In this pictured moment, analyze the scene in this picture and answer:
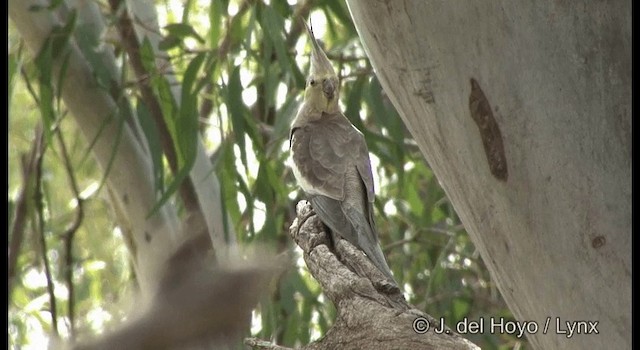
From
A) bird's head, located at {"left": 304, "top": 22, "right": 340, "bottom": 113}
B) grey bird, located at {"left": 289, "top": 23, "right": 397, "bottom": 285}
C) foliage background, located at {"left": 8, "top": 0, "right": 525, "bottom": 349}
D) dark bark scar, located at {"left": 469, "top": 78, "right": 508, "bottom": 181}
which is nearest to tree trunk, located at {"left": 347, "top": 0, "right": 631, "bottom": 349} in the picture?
dark bark scar, located at {"left": 469, "top": 78, "right": 508, "bottom": 181}

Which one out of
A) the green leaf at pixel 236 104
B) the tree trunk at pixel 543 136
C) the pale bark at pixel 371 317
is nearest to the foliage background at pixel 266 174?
the green leaf at pixel 236 104

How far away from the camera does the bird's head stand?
254 cm

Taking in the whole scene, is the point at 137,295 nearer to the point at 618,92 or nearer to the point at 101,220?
the point at 618,92

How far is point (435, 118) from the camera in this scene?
61.0 inches

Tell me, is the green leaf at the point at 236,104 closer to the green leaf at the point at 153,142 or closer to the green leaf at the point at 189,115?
the green leaf at the point at 189,115

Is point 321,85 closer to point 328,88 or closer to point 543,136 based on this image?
point 328,88

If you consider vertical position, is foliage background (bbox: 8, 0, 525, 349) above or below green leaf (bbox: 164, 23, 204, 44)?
below

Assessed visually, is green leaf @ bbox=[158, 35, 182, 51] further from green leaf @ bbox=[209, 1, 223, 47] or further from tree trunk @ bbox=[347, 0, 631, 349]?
tree trunk @ bbox=[347, 0, 631, 349]

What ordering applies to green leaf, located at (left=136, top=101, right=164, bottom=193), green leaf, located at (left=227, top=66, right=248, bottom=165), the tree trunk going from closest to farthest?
the tree trunk → green leaf, located at (left=227, top=66, right=248, bottom=165) → green leaf, located at (left=136, top=101, right=164, bottom=193)

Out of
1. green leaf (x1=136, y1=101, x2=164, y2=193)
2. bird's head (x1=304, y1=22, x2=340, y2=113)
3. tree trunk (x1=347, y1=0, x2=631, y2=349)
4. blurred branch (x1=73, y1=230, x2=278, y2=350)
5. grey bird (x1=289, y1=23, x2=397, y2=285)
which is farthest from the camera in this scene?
green leaf (x1=136, y1=101, x2=164, y2=193)

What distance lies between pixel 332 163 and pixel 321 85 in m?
0.23

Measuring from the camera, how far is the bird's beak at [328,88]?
255 cm

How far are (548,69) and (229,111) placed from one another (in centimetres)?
135

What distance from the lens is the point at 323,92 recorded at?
2.57 metres
